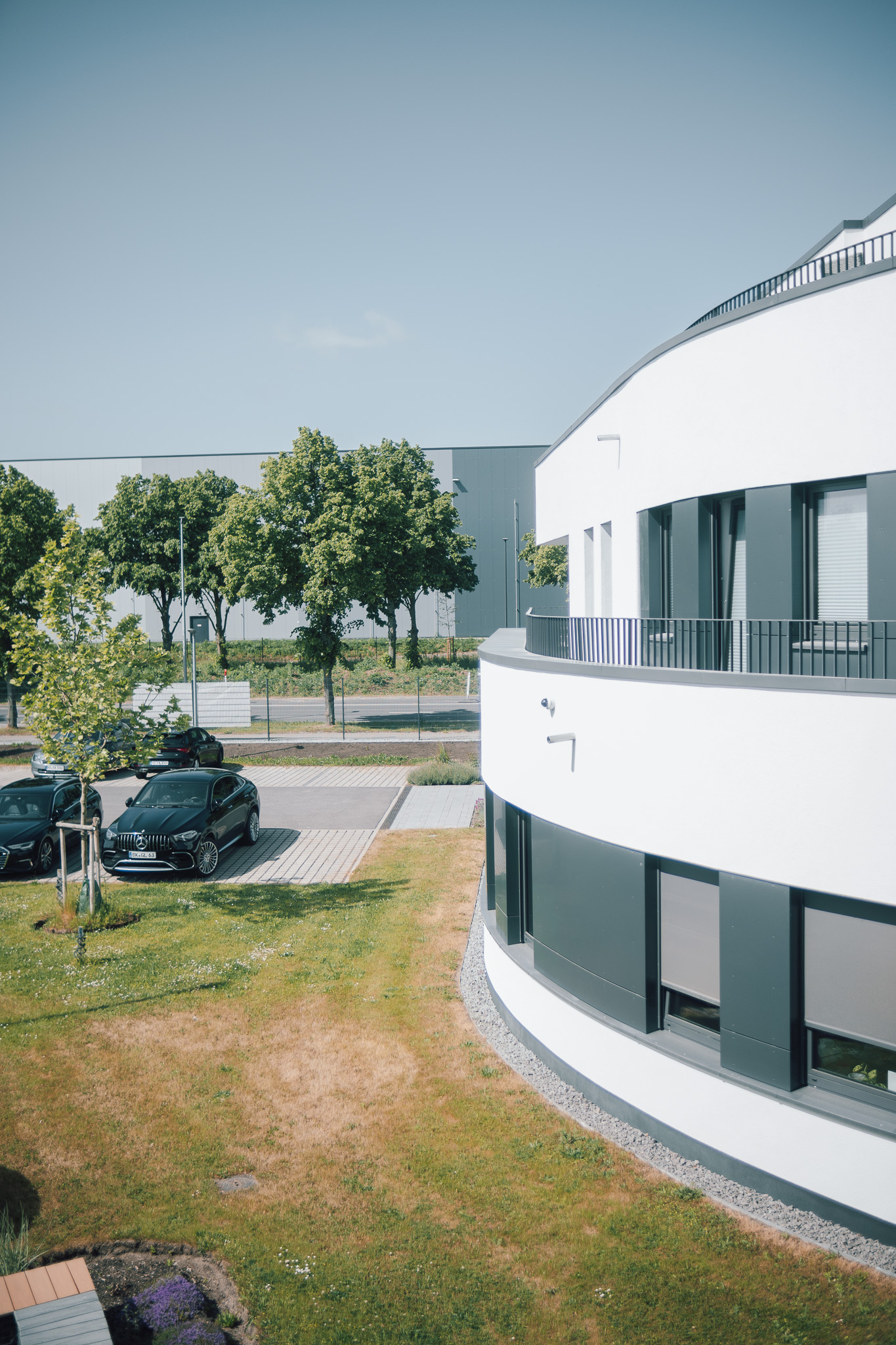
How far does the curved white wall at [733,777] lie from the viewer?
5879 millimetres

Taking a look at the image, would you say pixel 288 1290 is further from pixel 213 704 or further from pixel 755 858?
pixel 213 704

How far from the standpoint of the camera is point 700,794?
6824 mm

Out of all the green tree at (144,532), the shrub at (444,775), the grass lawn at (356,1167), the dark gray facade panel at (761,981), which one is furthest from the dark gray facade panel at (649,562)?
the green tree at (144,532)

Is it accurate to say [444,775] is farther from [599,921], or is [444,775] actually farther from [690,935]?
[690,935]

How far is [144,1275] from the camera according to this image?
5.86 meters

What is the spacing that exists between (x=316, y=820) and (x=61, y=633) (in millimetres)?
9035

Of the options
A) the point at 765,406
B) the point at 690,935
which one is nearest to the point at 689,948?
the point at 690,935

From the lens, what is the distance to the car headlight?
15.5 metres

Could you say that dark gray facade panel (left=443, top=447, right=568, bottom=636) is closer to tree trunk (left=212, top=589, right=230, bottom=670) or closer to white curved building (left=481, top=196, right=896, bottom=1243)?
tree trunk (left=212, top=589, right=230, bottom=670)

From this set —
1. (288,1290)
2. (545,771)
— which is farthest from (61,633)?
(288,1290)

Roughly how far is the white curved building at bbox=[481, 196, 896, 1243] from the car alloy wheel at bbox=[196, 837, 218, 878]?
776cm

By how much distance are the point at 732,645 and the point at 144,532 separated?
49444 millimetres

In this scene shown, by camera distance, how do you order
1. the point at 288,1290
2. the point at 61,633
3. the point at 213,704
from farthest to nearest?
the point at 213,704
the point at 61,633
the point at 288,1290

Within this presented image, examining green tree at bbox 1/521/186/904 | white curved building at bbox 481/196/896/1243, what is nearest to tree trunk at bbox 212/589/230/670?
green tree at bbox 1/521/186/904
